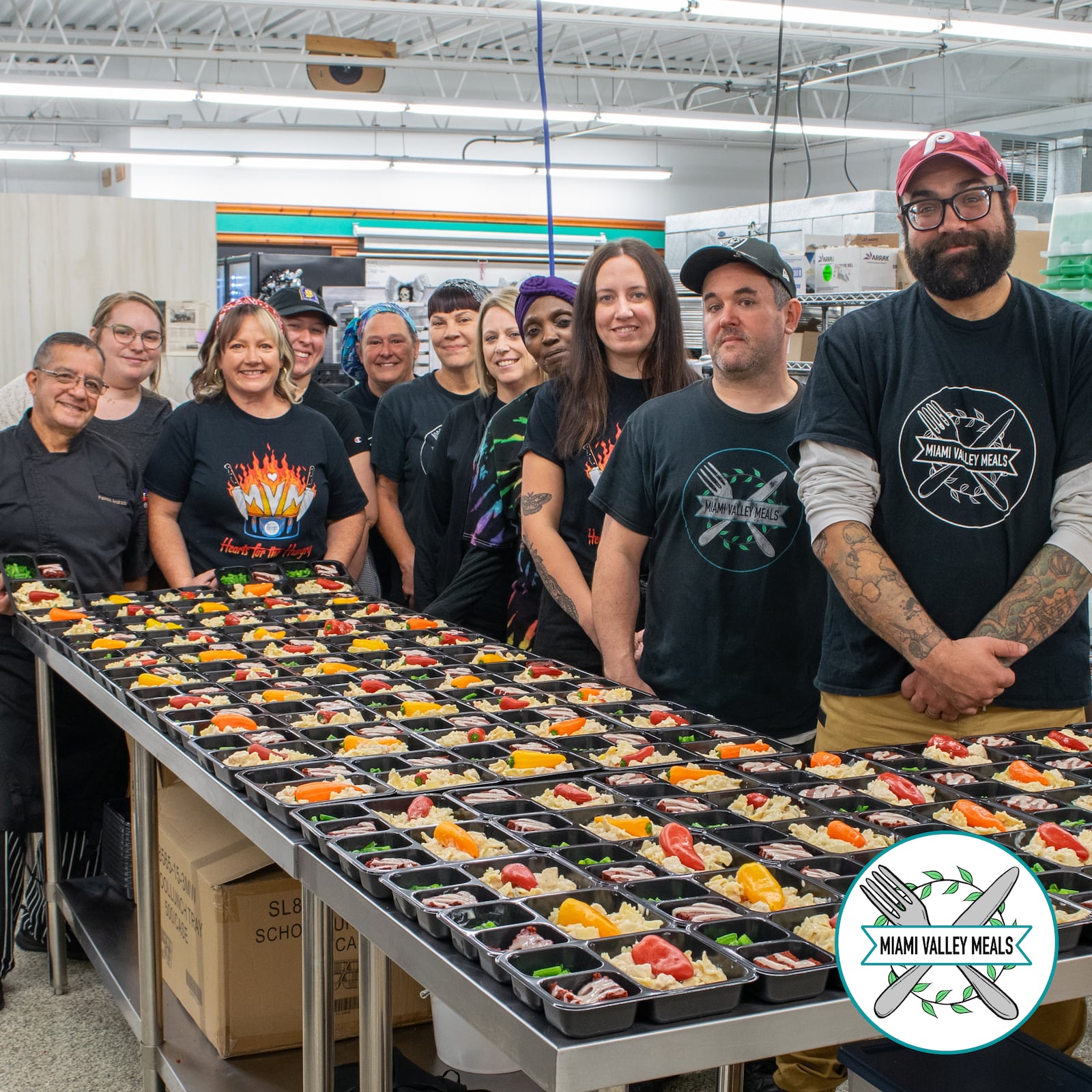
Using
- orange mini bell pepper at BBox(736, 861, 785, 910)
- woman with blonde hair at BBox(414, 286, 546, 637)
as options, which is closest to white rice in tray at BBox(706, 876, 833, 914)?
orange mini bell pepper at BBox(736, 861, 785, 910)

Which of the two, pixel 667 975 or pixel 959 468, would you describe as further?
pixel 959 468

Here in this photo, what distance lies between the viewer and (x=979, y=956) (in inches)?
42.1

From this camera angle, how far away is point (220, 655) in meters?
2.49

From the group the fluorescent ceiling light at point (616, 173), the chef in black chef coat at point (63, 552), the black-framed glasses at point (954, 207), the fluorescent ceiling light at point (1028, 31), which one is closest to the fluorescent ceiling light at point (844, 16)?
the fluorescent ceiling light at point (1028, 31)

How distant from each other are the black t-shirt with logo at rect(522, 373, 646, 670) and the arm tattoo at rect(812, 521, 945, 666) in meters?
0.78

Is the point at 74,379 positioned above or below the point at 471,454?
above

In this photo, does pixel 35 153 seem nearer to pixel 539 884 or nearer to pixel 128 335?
pixel 128 335

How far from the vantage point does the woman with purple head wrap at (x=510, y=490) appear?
3.12 m

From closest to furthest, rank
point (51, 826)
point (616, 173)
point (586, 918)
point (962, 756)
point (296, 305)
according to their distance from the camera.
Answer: point (586, 918) → point (962, 756) → point (51, 826) → point (296, 305) → point (616, 173)

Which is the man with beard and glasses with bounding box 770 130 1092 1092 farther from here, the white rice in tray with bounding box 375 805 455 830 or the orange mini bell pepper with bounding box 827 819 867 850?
the white rice in tray with bounding box 375 805 455 830

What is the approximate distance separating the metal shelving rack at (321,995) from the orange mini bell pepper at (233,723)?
0.08 metres

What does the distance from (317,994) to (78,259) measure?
5178 mm

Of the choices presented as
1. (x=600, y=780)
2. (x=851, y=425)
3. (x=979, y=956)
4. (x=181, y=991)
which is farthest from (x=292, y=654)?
(x=979, y=956)

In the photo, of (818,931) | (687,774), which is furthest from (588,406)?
(818,931)
